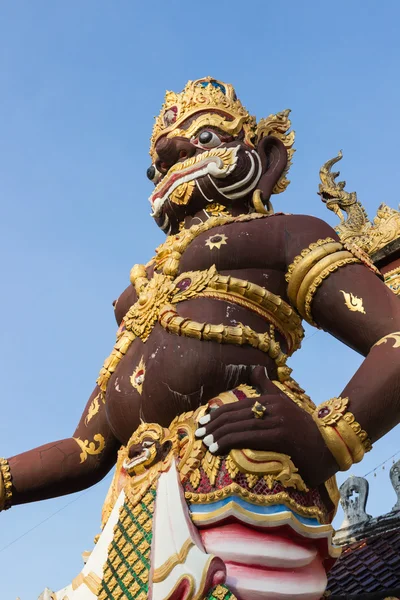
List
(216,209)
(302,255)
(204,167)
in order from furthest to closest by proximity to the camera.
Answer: (216,209) → (204,167) → (302,255)

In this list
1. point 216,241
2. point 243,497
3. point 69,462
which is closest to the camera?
point 243,497

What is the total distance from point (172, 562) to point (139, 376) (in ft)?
3.48

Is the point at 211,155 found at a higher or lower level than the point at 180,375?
higher

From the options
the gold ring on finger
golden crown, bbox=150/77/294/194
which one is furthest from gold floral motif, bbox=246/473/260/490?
golden crown, bbox=150/77/294/194

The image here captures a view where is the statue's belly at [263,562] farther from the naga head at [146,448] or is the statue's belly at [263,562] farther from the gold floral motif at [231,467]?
the naga head at [146,448]

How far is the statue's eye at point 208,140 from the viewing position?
536 centimetres

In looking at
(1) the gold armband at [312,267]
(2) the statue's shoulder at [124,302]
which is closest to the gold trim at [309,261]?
(1) the gold armband at [312,267]

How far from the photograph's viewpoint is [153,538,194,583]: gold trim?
3.85 meters

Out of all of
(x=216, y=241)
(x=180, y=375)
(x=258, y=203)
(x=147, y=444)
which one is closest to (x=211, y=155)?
(x=258, y=203)

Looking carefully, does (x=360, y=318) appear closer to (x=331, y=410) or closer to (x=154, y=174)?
(x=331, y=410)

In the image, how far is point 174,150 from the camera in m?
5.35

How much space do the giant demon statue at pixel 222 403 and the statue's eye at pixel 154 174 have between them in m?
0.07

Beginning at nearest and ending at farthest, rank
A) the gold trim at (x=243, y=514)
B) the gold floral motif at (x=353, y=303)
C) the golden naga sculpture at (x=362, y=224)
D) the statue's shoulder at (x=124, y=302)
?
the gold trim at (x=243, y=514), the gold floral motif at (x=353, y=303), the statue's shoulder at (x=124, y=302), the golden naga sculpture at (x=362, y=224)

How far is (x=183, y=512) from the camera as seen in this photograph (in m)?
4.00
